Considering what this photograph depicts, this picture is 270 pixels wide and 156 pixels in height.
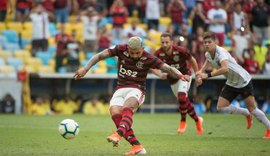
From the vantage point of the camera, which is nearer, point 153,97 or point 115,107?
point 115,107

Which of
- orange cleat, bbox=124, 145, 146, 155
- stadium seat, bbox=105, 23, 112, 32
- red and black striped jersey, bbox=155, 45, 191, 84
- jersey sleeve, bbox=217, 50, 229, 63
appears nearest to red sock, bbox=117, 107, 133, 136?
orange cleat, bbox=124, 145, 146, 155

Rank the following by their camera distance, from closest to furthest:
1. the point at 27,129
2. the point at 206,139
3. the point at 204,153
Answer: the point at 204,153 < the point at 206,139 < the point at 27,129

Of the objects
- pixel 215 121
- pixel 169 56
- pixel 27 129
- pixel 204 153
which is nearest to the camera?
pixel 204 153

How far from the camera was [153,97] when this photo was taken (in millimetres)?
29391

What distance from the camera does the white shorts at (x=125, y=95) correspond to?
12953 millimetres

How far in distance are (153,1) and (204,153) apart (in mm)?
17305

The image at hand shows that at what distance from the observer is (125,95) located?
13094 mm

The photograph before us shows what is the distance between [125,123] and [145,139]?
3662 mm

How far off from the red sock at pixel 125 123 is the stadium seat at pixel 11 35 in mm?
16524

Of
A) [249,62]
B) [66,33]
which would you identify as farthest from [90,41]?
[249,62]

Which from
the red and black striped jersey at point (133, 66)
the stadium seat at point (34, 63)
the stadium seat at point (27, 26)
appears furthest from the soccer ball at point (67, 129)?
the stadium seat at point (27, 26)

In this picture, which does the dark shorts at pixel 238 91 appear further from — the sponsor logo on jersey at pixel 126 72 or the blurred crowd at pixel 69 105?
the blurred crowd at pixel 69 105

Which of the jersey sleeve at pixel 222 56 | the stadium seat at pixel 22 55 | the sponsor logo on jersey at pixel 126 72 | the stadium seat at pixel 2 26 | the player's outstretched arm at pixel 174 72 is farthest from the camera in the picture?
the stadium seat at pixel 2 26

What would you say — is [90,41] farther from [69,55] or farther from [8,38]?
[8,38]
